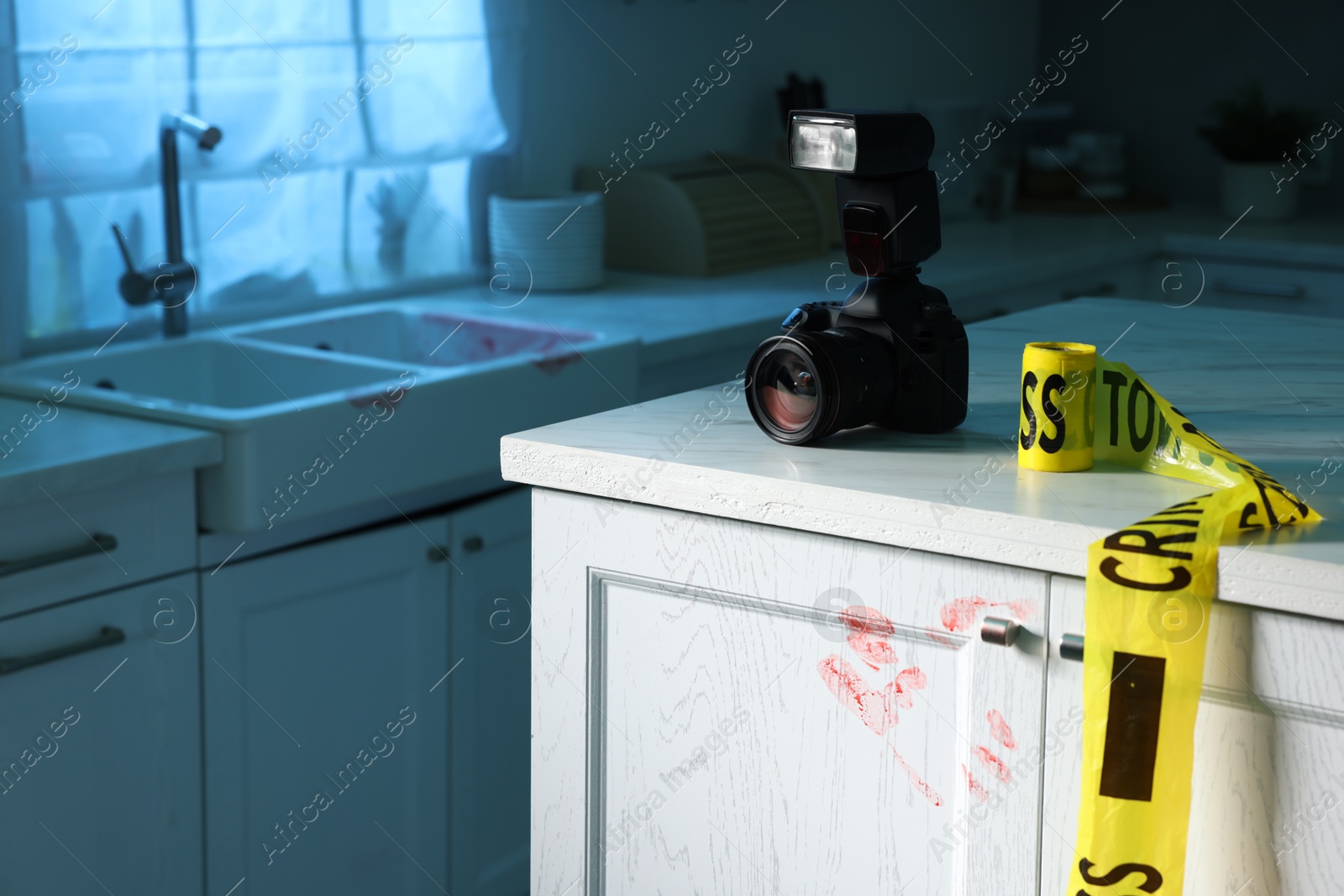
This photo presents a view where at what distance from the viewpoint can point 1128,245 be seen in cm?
341

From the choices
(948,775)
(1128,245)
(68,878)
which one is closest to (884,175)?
(948,775)

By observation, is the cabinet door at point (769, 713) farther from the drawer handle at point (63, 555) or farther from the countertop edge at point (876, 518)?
the drawer handle at point (63, 555)

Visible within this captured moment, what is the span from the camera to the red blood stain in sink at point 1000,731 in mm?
946

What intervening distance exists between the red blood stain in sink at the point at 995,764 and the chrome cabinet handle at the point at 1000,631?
8 cm

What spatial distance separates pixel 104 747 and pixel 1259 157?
3.28 m

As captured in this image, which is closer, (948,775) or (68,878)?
(948,775)

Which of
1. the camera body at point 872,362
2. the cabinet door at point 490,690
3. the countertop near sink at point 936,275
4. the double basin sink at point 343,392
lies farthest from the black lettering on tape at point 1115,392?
the countertop near sink at point 936,275

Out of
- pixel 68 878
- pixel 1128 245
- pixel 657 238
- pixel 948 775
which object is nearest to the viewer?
pixel 948 775

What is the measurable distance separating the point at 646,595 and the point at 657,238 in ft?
6.12

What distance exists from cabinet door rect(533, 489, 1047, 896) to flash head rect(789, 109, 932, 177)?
0.89 ft

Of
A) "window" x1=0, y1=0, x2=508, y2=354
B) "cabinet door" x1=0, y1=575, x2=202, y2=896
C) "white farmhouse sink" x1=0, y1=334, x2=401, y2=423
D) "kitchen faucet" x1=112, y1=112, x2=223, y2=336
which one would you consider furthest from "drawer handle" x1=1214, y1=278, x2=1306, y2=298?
"cabinet door" x1=0, y1=575, x2=202, y2=896

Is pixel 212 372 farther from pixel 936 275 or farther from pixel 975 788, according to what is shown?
pixel 975 788

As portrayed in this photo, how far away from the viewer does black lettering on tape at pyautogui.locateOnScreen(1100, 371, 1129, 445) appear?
1.03 metres

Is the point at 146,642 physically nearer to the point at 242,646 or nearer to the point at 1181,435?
the point at 242,646
